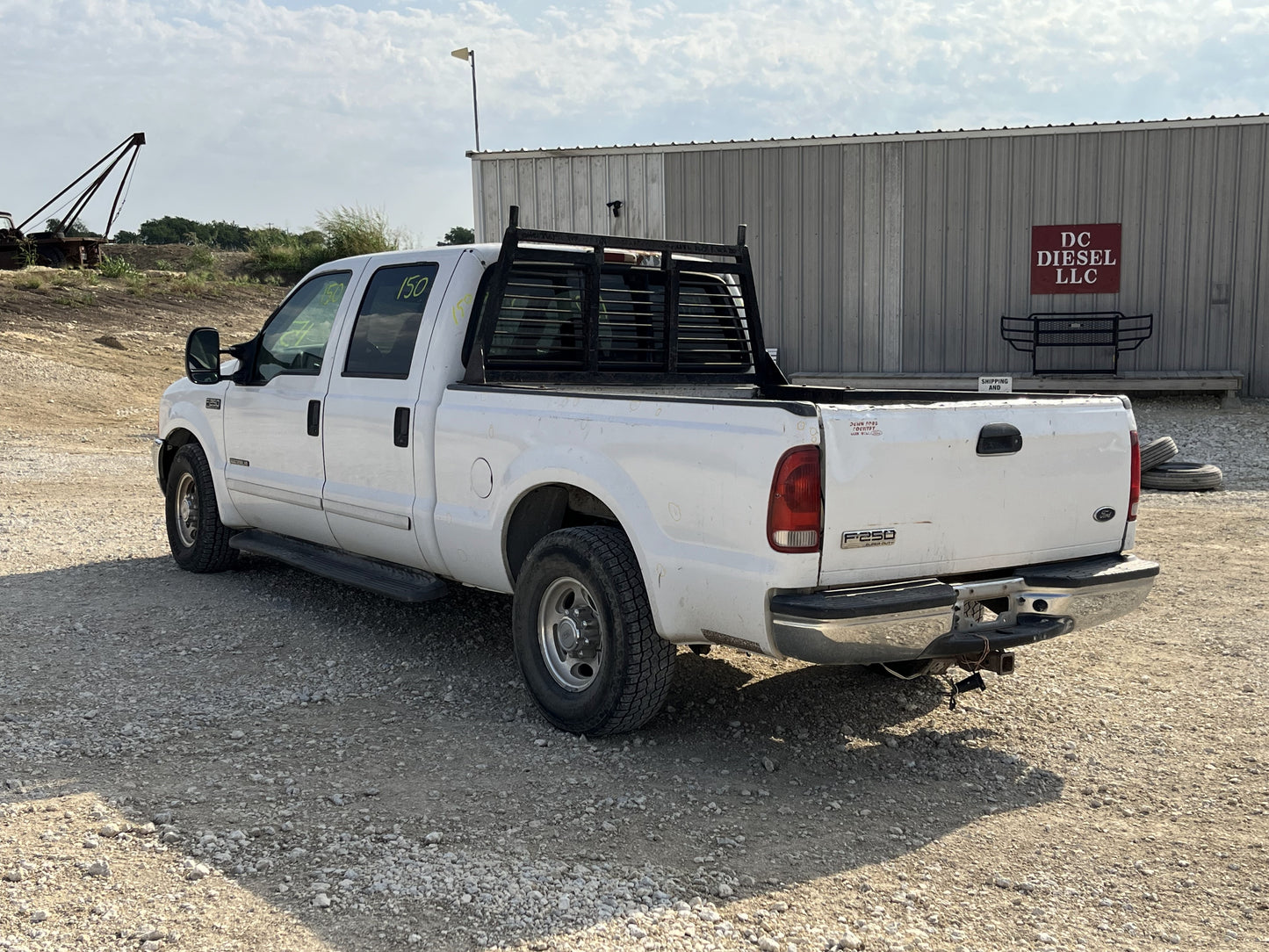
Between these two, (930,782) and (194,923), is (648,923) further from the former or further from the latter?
(930,782)

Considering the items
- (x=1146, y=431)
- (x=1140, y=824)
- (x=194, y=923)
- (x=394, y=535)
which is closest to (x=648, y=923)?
(x=194, y=923)

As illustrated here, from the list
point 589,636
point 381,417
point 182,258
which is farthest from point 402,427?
point 182,258

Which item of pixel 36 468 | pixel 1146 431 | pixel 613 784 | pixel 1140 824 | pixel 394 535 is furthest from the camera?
pixel 1146 431

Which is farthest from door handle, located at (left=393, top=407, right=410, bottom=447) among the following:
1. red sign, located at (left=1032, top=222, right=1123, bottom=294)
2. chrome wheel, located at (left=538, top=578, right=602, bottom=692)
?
red sign, located at (left=1032, top=222, right=1123, bottom=294)

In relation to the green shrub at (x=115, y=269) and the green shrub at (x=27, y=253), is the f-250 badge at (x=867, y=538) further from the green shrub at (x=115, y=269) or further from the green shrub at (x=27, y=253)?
the green shrub at (x=27, y=253)

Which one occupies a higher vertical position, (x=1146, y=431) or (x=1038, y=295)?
(x=1038, y=295)

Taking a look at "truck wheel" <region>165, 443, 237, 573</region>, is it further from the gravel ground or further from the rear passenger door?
the rear passenger door

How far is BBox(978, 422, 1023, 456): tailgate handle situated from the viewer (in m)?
4.29

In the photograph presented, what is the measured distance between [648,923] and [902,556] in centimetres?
156

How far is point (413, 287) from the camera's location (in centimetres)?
590

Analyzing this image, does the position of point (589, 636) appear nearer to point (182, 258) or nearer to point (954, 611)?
point (954, 611)

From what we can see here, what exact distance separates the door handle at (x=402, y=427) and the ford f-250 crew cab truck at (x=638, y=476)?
1cm

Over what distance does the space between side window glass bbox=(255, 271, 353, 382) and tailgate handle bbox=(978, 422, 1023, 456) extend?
353cm

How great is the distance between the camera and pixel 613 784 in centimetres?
432
